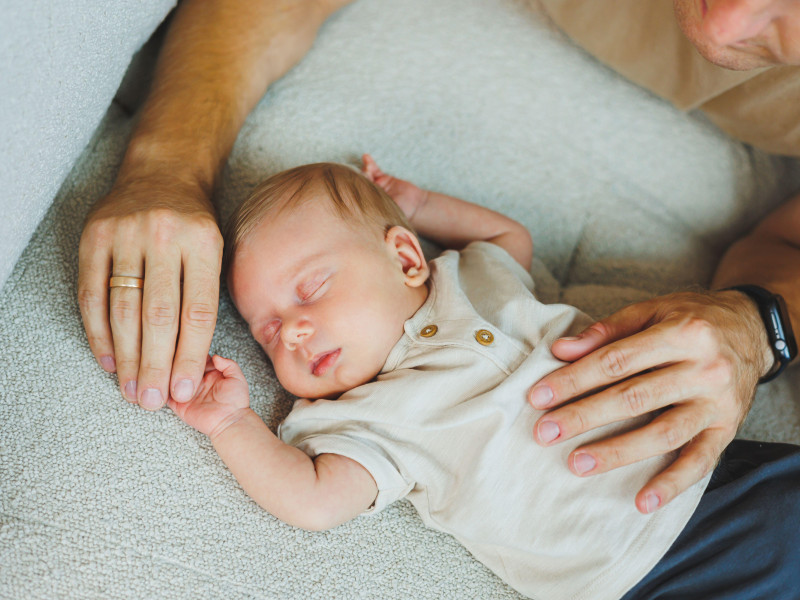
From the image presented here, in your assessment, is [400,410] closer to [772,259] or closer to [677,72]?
[772,259]

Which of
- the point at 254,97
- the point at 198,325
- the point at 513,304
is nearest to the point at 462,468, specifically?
the point at 513,304

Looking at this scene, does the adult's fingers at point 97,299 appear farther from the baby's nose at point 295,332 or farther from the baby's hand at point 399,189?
the baby's hand at point 399,189

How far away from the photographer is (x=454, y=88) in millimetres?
1498

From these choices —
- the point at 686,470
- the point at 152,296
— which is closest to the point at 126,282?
the point at 152,296

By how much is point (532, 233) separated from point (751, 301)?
0.49 metres

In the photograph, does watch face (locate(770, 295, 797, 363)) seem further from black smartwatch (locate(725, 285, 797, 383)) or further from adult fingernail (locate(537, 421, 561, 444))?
adult fingernail (locate(537, 421, 561, 444))

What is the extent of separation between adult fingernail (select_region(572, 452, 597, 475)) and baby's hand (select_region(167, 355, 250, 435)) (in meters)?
0.51

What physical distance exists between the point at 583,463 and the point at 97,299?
77 cm

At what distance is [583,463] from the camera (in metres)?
0.99

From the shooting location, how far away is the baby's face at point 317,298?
1.08 metres

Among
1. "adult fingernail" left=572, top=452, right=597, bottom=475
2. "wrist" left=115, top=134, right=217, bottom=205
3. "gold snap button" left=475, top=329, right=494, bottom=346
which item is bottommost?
"adult fingernail" left=572, top=452, right=597, bottom=475

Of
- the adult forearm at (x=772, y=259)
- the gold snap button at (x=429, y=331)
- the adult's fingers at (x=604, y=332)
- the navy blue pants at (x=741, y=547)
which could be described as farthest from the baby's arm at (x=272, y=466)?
the adult forearm at (x=772, y=259)

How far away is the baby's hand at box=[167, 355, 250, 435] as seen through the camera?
0.99m

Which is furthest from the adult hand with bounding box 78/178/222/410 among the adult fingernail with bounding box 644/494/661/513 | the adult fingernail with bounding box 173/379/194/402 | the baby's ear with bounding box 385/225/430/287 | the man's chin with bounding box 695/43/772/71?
the man's chin with bounding box 695/43/772/71
